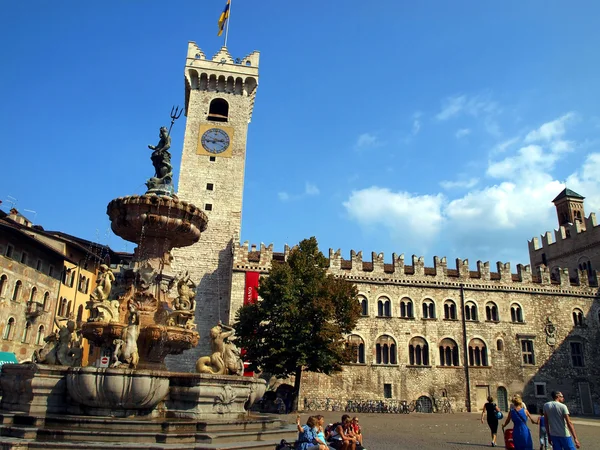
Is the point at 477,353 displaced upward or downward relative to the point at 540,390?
upward

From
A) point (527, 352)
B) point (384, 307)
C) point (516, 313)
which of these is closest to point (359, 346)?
point (384, 307)

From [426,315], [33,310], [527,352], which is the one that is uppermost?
[426,315]

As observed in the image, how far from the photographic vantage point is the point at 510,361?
3847 centimetres

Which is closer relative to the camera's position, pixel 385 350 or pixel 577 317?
pixel 385 350

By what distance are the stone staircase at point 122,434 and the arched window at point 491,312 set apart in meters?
33.2

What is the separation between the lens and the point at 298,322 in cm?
2897

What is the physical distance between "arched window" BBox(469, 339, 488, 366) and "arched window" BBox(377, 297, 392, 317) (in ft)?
22.9

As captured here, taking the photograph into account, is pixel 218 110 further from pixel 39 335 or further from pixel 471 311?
pixel 471 311

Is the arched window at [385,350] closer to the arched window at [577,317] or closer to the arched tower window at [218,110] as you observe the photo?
the arched window at [577,317]

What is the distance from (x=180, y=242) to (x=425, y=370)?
27481 mm

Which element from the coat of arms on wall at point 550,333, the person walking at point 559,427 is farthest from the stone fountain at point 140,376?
the coat of arms on wall at point 550,333

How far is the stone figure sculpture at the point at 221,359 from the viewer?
1198cm

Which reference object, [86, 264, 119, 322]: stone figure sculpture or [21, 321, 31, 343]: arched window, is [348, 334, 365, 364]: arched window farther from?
[86, 264, 119, 322]: stone figure sculpture

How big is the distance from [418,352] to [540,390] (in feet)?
33.7
